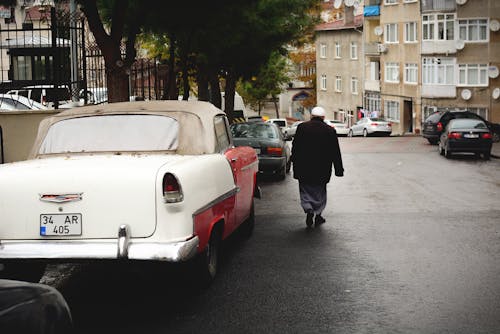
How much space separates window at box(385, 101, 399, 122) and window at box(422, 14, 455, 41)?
673 centimetres

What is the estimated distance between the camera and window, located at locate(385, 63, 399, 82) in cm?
6777

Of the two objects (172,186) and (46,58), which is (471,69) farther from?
(172,186)

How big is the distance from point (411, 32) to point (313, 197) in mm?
55574

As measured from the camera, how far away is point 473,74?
59.7 m

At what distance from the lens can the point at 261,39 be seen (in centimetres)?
3000

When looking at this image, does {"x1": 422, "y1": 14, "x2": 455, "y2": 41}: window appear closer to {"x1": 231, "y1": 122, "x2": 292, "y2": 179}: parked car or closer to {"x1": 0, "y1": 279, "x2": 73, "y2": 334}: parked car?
{"x1": 231, "y1": 122, "x2": 292, "y2": 179}: parked car

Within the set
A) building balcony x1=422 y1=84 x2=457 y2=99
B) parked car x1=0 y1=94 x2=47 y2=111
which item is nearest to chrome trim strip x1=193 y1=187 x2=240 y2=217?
parked car x1=0 y1=94 x2=47 y2=111

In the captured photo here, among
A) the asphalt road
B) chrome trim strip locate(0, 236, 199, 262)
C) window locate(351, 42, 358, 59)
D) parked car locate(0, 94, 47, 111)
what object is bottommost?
the asphalt road

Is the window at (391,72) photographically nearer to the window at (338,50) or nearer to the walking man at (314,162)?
the window at (338,50)

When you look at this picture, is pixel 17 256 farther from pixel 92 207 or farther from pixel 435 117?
pixel 435 117

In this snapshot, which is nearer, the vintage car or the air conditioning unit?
the vintage car

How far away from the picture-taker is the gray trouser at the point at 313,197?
12.2 metres

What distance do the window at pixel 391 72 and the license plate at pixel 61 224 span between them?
62.0 meters

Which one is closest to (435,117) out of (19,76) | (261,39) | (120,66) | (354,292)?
(261,39)
